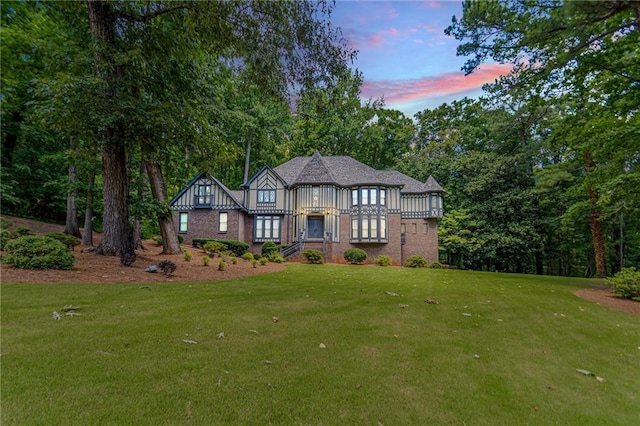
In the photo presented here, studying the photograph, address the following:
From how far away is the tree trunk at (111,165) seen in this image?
871 centimetres

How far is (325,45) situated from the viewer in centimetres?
740

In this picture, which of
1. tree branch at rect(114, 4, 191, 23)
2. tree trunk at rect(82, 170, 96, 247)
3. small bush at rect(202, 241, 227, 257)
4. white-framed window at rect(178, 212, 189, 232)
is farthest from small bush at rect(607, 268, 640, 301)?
white-framed window at rect(178, 212, 189, 232)

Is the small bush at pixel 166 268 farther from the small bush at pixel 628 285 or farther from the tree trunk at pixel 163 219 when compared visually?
the small bush at pixel 628 285

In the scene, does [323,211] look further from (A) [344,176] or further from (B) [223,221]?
(B) [223,221]

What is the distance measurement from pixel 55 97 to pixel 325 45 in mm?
6899

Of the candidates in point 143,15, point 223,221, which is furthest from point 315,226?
point 143,15

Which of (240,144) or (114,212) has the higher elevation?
(240,144)

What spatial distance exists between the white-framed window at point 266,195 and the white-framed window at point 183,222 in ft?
20.8

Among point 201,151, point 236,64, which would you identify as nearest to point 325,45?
point 236,64

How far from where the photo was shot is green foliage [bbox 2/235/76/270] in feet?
25.3

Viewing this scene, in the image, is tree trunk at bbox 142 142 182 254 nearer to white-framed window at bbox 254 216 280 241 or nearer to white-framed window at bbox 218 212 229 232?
white-framed window at bbox 218 212 229 232

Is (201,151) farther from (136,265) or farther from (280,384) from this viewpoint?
(280,384)

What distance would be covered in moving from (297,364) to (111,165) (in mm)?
9512

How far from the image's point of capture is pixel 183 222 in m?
25.7
